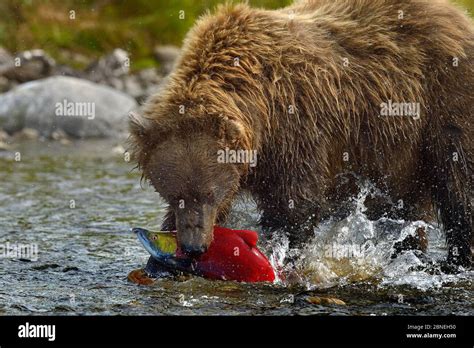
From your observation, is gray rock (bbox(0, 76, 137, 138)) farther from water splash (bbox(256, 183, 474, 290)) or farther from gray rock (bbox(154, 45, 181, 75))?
water splash (bbox(256, 183, 474, 290))

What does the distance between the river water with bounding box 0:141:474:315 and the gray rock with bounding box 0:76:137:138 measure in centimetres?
534

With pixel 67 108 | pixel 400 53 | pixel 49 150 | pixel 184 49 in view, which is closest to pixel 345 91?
pixel 400 53

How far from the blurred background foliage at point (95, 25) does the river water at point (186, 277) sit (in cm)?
945

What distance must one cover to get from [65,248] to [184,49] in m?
2.61

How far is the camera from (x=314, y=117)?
27.4ft

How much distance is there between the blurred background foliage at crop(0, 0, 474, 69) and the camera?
21172 millimetres

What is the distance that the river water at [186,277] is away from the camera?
7.61 metres

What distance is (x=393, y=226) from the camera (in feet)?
30.9

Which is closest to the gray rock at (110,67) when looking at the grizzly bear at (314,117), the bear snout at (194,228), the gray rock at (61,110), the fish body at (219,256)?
the gray rock at (61,110)

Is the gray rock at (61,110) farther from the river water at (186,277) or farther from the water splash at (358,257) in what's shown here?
the water splash at (358,257)

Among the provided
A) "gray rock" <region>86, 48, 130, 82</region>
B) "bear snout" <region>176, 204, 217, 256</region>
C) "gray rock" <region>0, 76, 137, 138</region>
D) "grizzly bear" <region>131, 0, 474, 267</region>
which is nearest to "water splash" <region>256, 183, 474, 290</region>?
"grizzly bear" <region>131, 0, 474, 267</region>

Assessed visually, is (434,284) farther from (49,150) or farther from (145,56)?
(145,56)

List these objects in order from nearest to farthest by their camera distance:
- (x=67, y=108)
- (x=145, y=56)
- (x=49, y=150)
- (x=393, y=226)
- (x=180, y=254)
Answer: (x=180, y=254) → (x=393, y=226) → (x=49, y=150) → (x=67, y=108) → (x=145, y=56)

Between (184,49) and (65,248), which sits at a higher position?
(184,49)
